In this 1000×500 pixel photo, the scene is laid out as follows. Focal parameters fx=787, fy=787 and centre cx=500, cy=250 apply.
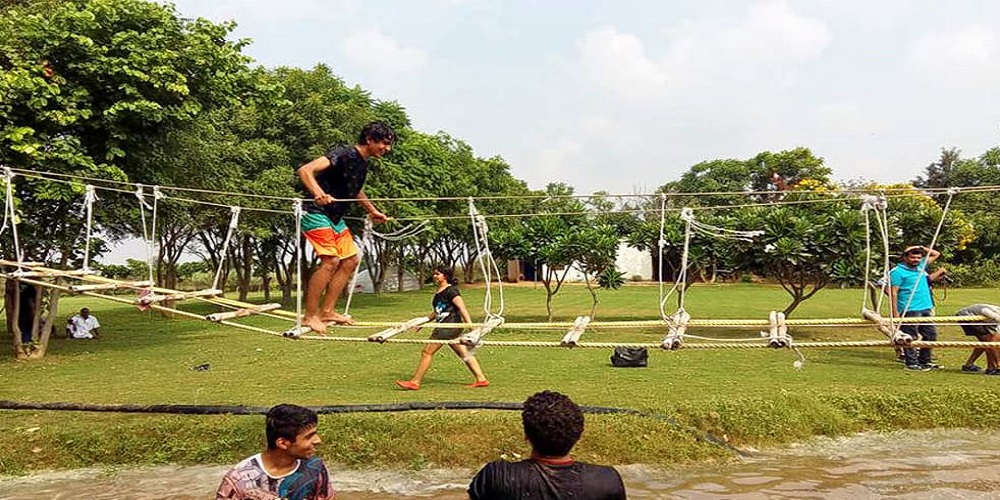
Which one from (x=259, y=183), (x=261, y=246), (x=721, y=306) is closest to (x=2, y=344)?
(x=259, y=183)

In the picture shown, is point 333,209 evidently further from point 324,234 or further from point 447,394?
point 447,394

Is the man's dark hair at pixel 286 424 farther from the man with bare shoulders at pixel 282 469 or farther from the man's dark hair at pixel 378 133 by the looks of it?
the man's dark hair at pixel 378 133

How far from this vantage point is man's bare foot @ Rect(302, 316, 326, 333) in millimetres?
6211

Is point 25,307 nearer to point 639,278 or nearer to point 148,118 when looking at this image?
point 148,118

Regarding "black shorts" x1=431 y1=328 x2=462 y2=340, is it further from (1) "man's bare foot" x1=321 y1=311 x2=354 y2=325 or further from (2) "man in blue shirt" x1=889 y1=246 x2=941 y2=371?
(2) "man in blue shirt" x1=889 y1=246 x2=941 y2=371

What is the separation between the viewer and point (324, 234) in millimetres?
6191

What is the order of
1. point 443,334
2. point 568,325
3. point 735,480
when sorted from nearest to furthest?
point 568,325 → point 735,480 → point 443,334

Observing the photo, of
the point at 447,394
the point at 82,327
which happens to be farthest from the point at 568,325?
the point at 82,327

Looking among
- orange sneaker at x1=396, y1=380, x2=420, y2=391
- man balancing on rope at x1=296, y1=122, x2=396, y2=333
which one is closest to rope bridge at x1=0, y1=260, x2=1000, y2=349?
man balancing on rope at x1=296, y1=122, x2=396, y2=333

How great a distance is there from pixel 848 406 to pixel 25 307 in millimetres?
14177

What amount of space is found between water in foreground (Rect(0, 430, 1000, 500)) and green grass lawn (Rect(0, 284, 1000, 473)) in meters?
0.23

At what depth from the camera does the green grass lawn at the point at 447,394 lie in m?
7.46

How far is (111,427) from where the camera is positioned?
789 centimetres

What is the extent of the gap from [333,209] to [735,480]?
420 cm
